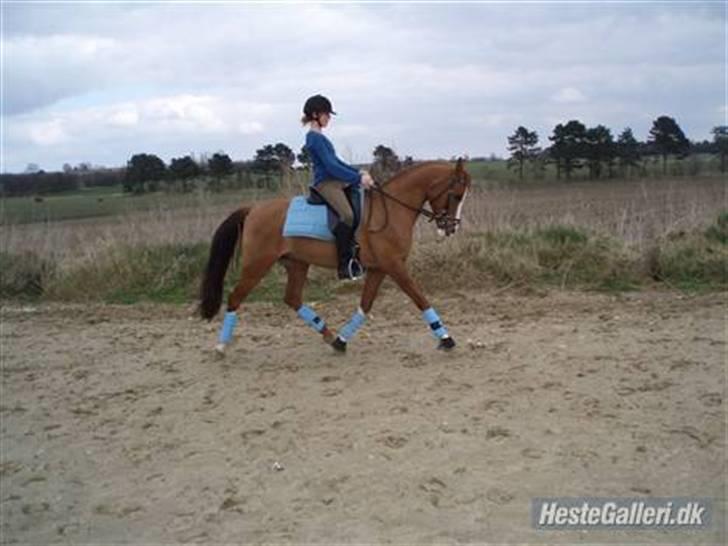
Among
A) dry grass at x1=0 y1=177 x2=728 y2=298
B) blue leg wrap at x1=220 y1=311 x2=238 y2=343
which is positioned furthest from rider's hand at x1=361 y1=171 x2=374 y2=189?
dry grass at x1=0 y1=177 x2=728 y2=298

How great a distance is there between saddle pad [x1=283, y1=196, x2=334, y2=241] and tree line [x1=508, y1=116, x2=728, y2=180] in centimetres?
2045

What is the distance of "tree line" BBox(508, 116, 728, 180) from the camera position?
26.9 m

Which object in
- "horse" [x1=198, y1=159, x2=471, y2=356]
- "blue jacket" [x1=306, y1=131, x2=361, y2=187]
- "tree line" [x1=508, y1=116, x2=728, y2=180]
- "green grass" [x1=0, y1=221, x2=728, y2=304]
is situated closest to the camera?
"blue jacket" [x1=306, y1=131, x2=361, y2=187]

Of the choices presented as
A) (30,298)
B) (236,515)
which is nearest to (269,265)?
(236,515)

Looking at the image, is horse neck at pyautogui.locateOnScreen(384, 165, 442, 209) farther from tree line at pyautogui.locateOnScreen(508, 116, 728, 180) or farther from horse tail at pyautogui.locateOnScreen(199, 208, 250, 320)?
tree line at pyautogui.locateOnScreen(508, 116, 728, 180)

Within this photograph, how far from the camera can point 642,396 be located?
18.7ft

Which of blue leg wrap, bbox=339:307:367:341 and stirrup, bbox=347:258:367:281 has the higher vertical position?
stirrup, bbox=347:258:367:281

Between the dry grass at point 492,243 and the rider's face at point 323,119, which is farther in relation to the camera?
the dry grass at point 492,243

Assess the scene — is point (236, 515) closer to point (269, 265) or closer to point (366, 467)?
point (366, 467)

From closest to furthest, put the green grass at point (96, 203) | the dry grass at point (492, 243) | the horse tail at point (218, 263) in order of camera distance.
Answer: the horse tail at point (218, 263) < the dry grass at point (492, 243) < the green grass at point (96, 203)

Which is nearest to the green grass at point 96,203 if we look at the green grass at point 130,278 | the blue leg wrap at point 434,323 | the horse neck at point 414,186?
the green grass at point 130,278

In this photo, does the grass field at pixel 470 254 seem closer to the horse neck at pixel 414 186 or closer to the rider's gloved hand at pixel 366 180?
the horse neck at pixel 414 186

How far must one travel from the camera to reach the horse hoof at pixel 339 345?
7406mm

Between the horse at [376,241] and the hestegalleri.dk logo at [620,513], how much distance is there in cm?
312
